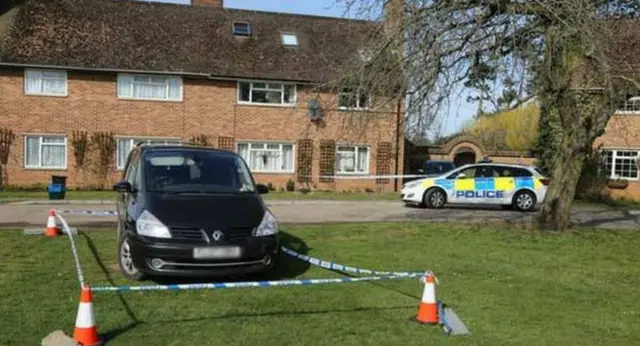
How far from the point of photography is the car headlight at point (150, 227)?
25.6 feet

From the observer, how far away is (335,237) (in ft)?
41.6

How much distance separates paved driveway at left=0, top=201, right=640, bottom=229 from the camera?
15.7 metres

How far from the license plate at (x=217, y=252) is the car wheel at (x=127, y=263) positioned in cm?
97

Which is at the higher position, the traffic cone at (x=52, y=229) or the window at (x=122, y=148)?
the window at (x=122, y=148)

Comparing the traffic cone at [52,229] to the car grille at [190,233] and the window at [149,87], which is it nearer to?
the car grille at [190,233]

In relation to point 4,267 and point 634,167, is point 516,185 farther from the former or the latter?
point 4,267

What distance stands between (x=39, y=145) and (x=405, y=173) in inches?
648

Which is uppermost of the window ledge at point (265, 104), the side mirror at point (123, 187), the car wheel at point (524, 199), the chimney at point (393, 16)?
the chimney at point (393, 16)

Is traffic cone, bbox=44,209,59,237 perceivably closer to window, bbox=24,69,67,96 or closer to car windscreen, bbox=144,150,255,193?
car windscreen, bbox=144,150,255,193

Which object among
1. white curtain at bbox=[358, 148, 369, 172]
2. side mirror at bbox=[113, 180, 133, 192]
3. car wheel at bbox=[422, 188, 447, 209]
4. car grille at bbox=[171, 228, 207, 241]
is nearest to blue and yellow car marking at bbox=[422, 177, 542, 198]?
car wheel at bbox=[422, 188, 447, 209]

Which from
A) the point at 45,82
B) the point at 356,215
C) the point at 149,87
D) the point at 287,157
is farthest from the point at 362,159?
the point at 45,82

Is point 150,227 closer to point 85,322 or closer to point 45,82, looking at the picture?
point 85,322

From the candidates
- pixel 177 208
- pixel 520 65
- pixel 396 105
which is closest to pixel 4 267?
pixel 177 208

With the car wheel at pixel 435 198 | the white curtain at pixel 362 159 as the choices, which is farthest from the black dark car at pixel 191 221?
the white curtain at pixel 362 159
